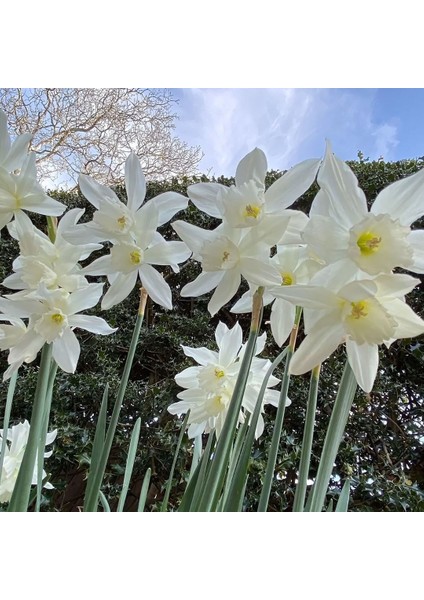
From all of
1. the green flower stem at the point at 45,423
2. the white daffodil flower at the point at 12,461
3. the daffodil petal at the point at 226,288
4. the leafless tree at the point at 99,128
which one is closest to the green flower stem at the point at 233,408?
the daffodil petal at the point at 226,288

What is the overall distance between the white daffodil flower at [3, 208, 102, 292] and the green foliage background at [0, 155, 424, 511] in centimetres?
130

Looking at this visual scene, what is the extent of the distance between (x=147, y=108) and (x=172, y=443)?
133 inches

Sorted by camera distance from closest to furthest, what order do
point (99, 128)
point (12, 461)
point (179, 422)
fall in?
point (12, 461), point (179, 422), point (99, 128)

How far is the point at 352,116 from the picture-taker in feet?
8.38

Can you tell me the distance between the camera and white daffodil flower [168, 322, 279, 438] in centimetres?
64

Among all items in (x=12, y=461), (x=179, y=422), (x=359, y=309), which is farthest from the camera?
(x=179, y=422)

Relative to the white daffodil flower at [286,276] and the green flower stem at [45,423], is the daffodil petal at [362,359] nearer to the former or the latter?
the white daffodil flower at [286,276]

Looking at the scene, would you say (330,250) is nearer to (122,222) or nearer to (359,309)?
(359,309)

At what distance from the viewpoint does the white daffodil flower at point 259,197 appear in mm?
419

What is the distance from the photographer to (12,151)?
0.49 meters

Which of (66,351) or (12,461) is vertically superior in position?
(66,351)

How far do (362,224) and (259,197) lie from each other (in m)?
0.09

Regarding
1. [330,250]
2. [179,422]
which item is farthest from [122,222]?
[179,422]
